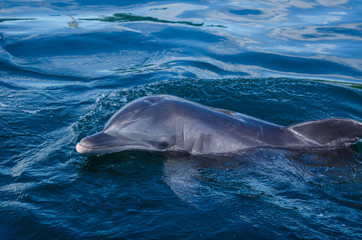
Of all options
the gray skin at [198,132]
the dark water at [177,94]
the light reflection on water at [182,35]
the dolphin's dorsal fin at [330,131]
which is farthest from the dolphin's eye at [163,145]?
the light reflection on water at [182,35]

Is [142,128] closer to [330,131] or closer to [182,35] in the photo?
[330,131]

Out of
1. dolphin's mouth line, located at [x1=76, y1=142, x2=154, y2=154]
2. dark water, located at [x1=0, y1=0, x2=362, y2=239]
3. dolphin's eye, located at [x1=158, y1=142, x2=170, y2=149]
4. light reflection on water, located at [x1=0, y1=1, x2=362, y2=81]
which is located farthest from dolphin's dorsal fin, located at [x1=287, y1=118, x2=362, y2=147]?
light reflection on water, located at [x1=0, y1=1, x2=362, y2=81]

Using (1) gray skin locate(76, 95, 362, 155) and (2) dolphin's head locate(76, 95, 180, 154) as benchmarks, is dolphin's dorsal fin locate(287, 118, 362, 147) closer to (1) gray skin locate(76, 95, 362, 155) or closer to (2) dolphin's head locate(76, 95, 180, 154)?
(1) gray skin locate(76, 95, 362, 155)

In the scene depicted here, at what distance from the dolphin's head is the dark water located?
212mm

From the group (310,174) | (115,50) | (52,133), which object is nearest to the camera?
(310,174)

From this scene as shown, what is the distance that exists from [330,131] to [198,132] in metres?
2.07

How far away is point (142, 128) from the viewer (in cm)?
613

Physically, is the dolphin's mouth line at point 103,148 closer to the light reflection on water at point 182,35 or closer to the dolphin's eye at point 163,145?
the dolphin's eye at point 163,145

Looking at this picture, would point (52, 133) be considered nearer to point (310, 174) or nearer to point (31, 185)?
point (31, 185)

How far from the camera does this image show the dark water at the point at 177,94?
4629 mm

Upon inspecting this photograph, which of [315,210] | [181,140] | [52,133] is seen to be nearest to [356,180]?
[315,210]

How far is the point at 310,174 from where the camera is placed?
565 cm

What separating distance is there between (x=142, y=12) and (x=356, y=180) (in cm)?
1615

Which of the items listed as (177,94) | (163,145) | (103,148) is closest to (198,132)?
(163,145)
